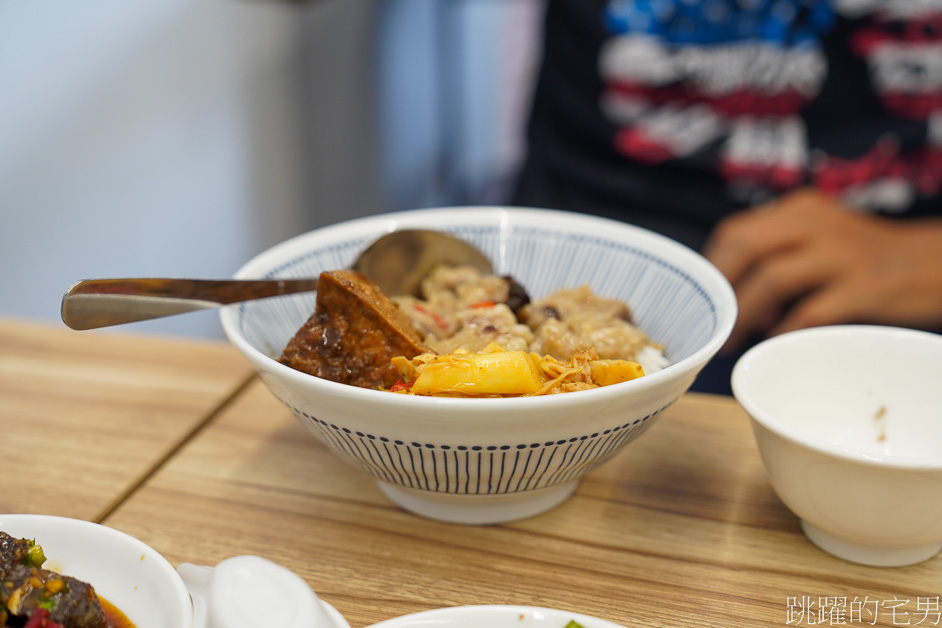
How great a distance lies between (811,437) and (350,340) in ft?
1.88

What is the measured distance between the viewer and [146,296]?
90 cm

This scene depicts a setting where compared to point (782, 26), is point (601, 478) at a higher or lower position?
lower

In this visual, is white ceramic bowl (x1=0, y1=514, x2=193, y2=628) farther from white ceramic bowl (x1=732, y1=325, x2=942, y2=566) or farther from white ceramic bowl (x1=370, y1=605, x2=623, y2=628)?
white ceramic bowl (x1=732, y1=325, x2=942, y2=566)

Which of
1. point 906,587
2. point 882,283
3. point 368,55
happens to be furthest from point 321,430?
point 368,55

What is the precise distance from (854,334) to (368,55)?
7.91 ft

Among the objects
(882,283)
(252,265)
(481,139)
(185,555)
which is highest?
(252,265)

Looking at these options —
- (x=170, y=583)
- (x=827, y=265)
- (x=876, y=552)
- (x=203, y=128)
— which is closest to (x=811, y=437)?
(x=876, y=552)

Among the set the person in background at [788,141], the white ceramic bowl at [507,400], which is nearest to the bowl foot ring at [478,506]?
the white ceramic bowl at [507,400]

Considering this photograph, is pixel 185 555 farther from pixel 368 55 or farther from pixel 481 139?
pixel 481 139

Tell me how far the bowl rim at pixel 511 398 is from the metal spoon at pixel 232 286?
0.04 meters

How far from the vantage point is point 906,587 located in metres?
0.84

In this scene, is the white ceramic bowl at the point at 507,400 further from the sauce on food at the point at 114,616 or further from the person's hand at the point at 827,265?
the person's hand at the point at 827,265

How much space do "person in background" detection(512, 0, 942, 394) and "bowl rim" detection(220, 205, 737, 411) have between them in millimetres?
701

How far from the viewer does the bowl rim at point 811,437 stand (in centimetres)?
75
